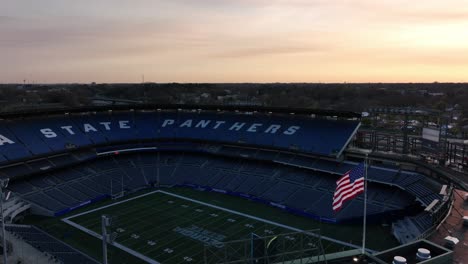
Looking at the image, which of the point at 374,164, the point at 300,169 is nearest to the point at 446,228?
the point at 374,164

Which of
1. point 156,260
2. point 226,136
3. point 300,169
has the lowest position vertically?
point 156,260

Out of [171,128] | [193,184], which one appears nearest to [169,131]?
[171,128]

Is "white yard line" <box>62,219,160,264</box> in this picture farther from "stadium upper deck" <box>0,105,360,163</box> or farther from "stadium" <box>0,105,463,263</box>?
Answer: "stadium upper deck" <box>0,105,360,163</box>

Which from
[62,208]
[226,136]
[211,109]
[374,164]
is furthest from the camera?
[211,109]

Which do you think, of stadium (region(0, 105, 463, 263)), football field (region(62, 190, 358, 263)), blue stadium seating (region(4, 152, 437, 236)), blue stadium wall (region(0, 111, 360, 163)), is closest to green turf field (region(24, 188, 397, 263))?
football field (region(62, 190, 358, 263))

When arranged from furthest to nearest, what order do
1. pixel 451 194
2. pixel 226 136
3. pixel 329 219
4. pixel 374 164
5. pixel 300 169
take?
pixel 226 136, pixel 300 169, pixel 374 164, pixel 329 219, pixel 451 194

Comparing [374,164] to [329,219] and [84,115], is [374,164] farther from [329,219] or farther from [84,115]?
[84,115]
